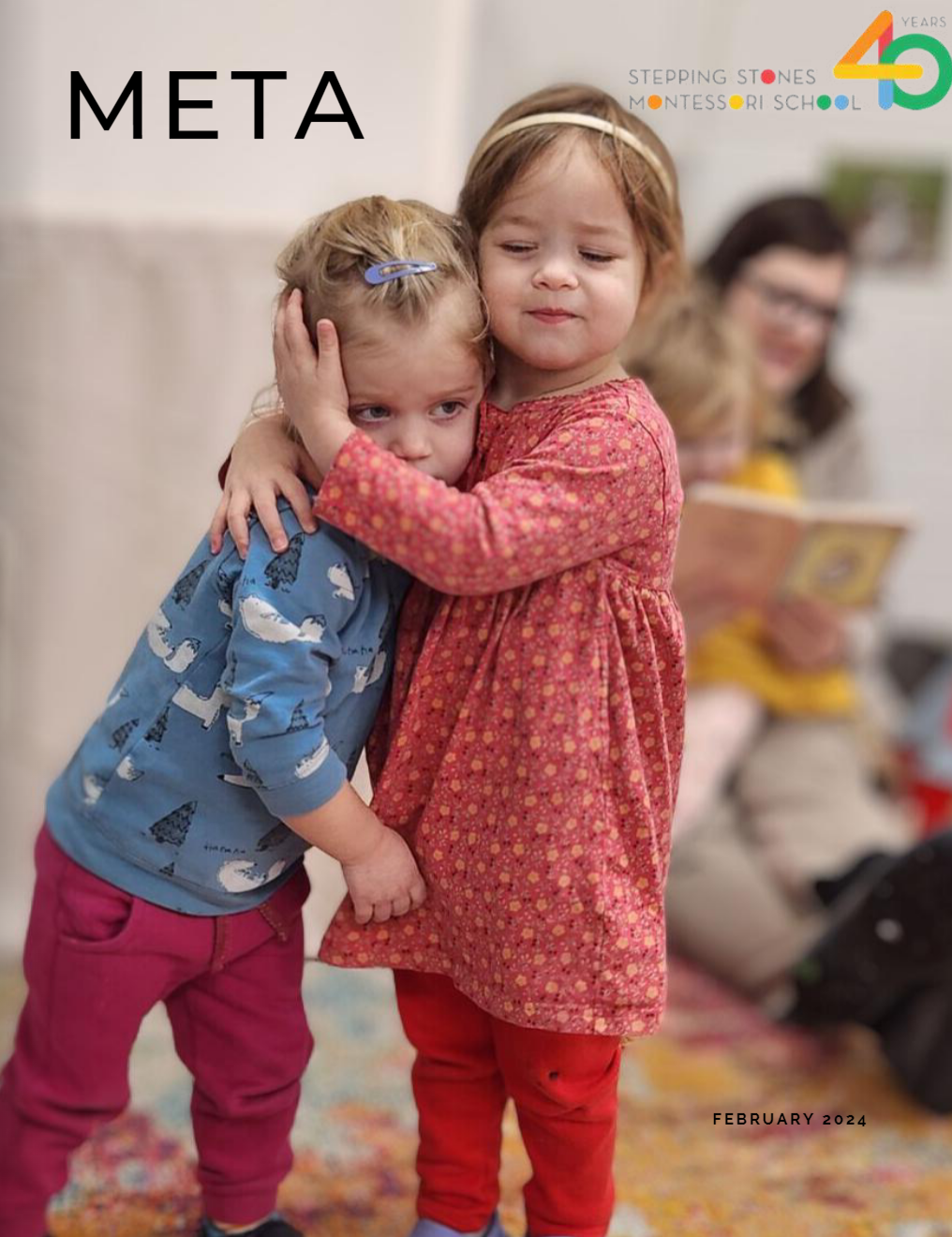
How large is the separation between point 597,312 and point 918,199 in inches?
69.5

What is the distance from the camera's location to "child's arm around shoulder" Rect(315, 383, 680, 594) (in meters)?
0.67

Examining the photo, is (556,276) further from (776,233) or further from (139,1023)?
(776,233)

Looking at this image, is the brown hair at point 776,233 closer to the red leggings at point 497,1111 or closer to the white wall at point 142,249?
the white wall at point 142,249

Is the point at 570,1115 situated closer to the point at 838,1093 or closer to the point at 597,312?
the point at 597,312

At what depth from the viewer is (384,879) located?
760 millimetres

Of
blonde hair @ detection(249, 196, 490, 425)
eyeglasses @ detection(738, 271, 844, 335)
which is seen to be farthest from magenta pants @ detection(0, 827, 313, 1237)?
eyeglasses @ detection(738, 271, 844, 335)

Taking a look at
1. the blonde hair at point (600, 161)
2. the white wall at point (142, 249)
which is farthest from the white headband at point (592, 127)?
the white wall at point (142, 249)

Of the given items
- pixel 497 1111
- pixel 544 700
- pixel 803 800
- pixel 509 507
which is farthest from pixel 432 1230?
pixel 803 800

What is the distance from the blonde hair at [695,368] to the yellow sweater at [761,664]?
3.7 inches

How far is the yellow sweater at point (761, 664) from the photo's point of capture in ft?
5.25

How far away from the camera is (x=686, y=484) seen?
150 centimetres

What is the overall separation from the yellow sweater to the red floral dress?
0.87 meters

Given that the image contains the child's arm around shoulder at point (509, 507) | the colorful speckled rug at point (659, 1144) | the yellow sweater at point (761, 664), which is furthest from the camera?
the yellow sweater at point (761, 664)

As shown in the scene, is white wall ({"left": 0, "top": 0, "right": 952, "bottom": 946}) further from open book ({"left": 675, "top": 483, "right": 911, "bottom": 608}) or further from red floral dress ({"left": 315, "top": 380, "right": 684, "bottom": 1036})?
red floral dress ({"left": 315, "top": 380, "right": 684, "bottom": 1036})
